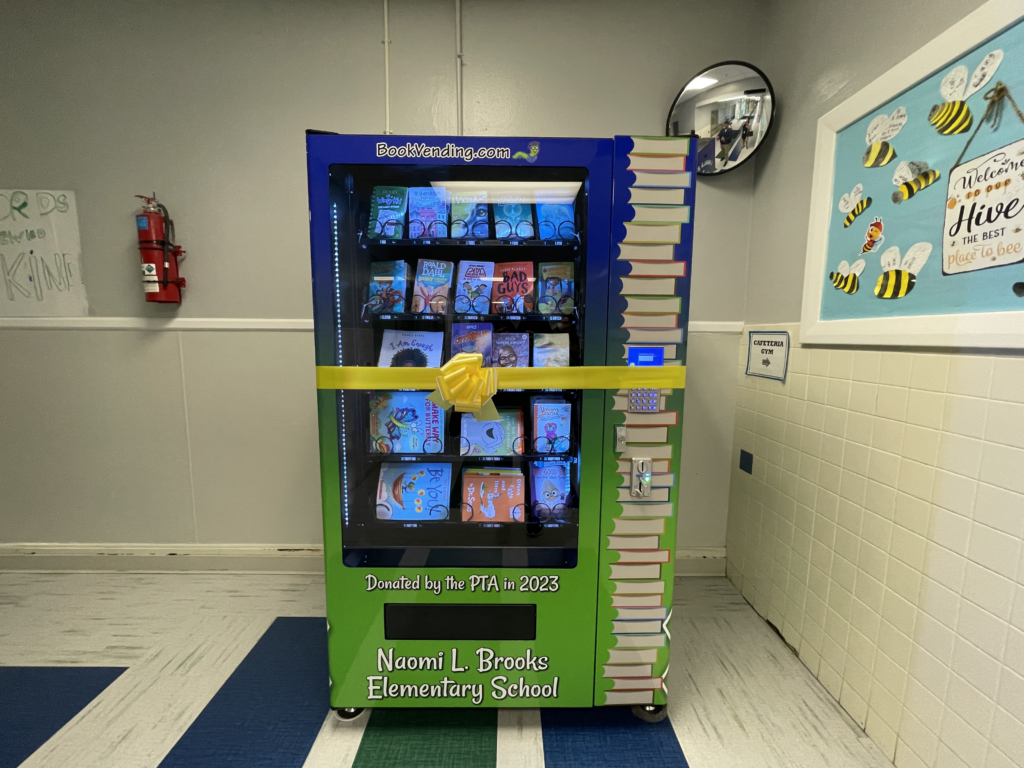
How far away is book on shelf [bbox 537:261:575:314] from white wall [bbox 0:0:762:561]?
1108 mm

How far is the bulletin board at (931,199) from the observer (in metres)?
1.16

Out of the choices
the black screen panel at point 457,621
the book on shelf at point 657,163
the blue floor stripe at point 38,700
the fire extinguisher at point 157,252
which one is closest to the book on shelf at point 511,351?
the book on shelf at point 657,163

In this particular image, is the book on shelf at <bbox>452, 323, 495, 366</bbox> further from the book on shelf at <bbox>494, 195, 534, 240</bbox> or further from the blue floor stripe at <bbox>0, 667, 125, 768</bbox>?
the blue floor stripe at <bbox>0, 667, 125, 768</bbox>

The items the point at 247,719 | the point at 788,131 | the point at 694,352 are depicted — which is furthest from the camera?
the point at 694,352

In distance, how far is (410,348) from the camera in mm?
1650

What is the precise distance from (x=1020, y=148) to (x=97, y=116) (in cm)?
373

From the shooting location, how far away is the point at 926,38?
1.40 m

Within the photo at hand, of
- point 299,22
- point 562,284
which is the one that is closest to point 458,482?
point 562,284

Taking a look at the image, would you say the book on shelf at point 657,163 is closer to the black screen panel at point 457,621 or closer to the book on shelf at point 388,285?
the book on shelf at point 388,285

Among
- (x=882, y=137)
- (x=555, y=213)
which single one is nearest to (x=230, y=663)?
(x=555, y=213)

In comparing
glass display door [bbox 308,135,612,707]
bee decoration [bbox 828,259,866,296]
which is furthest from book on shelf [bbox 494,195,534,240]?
bee decoration [bbox 828,259,866,296]

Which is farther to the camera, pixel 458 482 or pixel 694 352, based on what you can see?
pixel 694 352

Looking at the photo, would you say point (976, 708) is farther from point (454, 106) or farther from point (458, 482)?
point (454, 106)

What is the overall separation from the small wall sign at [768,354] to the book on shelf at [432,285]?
1.58m
